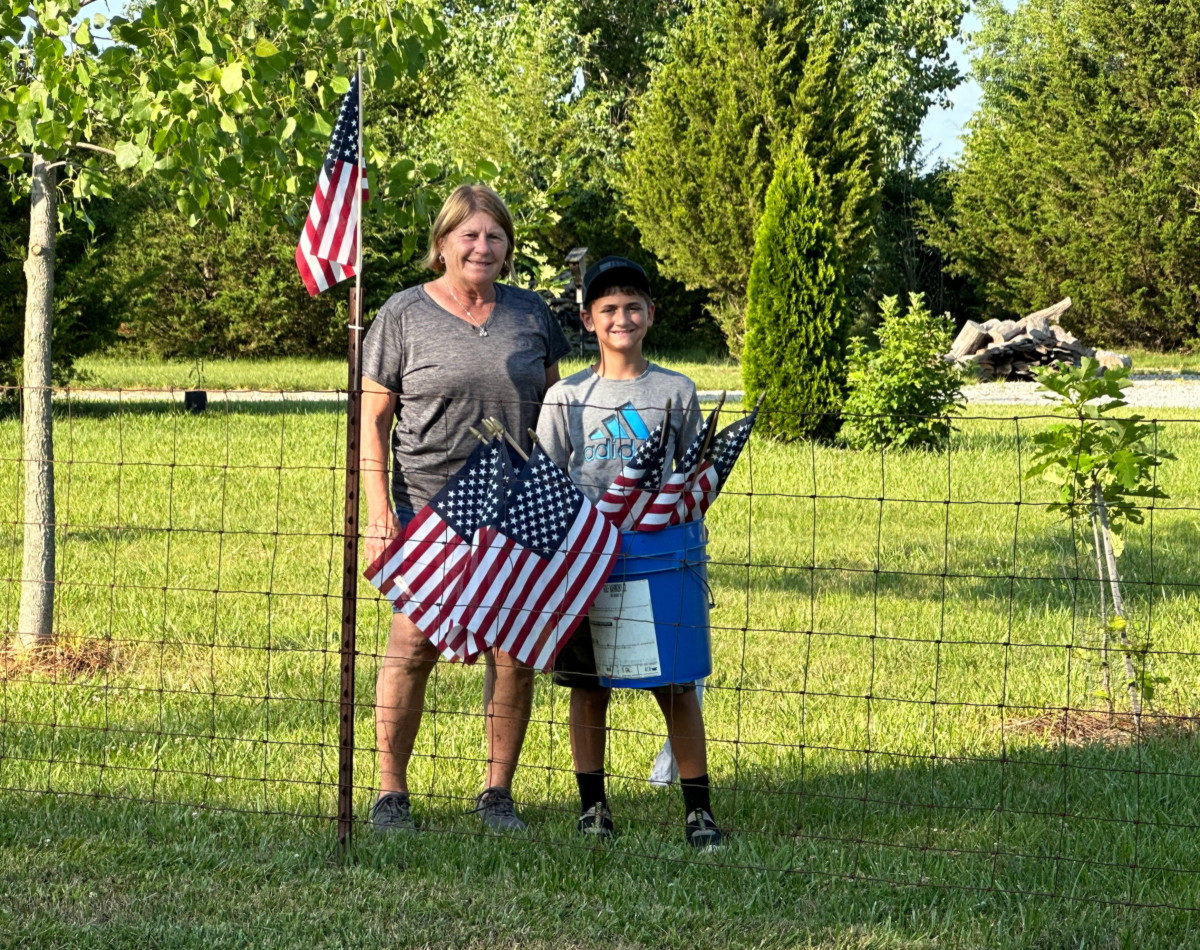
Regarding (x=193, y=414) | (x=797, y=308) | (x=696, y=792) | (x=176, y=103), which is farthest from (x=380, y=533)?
(x=193, y=414)

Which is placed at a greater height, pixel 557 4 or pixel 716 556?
pixel 557 4

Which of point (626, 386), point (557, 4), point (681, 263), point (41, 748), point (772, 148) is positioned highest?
point (557, 4)

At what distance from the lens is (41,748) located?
5020mm

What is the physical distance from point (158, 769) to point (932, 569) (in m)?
4.87

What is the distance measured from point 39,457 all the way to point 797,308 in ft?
28.5

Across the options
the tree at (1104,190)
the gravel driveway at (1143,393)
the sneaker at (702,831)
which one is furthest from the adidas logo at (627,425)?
the tree at (1104,190)

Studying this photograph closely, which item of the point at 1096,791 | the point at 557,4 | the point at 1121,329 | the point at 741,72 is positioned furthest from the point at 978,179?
the point at 1096,791

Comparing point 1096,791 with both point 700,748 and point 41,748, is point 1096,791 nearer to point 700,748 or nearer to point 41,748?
point 700,748

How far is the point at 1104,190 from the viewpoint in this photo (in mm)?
30859

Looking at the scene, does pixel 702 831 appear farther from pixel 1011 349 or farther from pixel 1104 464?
pixel 1011 349

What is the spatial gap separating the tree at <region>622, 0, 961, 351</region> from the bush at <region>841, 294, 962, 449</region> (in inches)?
539

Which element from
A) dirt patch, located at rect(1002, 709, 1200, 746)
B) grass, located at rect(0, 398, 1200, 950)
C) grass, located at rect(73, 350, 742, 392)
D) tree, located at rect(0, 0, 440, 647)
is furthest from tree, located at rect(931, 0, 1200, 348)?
tree, located at rect(0, 0, 440, 647)

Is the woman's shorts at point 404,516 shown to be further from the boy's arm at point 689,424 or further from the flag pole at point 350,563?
the boy's arm at point 689,424

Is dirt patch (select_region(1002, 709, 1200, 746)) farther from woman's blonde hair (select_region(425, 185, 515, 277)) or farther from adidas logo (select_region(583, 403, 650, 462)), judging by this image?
woman's blonde hair (select_region(425, 185, 515, 277))
